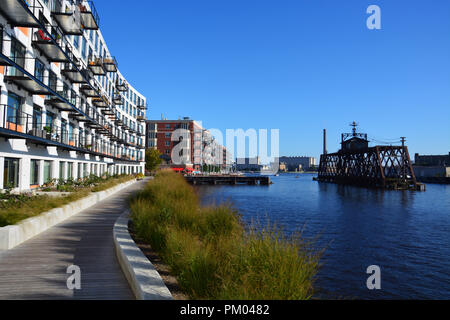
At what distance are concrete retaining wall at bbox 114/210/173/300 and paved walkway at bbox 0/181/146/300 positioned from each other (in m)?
0.23

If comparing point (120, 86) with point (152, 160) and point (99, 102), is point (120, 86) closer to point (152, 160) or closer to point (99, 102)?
point (99, 102)

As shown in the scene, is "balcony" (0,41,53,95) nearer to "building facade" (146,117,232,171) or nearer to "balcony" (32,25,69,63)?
"balcony" (32,25,69,63)

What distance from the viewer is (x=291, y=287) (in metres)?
4.56

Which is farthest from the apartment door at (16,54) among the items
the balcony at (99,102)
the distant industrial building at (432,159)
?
the distant industrial building at (432,159)

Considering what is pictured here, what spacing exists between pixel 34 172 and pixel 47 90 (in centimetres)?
621

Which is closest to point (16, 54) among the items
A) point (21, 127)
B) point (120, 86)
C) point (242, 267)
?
point (21, 127)

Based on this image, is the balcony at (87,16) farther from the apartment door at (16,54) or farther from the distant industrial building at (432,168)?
the distant industrial building at (432,168)

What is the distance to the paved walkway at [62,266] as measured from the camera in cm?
522

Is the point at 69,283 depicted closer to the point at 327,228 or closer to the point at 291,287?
the point at 291,287

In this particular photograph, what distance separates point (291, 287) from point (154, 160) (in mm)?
70020

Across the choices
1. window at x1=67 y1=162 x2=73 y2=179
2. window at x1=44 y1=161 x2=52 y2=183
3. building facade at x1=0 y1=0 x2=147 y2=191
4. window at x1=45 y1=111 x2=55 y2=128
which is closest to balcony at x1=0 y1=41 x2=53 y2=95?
building facade at x1=0 y1=0 x2=147 y2=191

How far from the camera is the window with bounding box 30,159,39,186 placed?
21.6m

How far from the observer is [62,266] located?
652cm

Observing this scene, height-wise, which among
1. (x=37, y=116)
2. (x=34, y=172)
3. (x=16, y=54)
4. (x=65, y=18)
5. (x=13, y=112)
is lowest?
(x=34, y=172)
